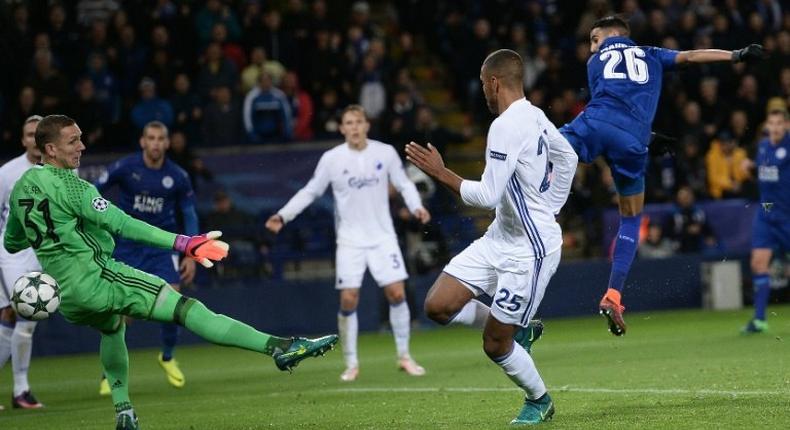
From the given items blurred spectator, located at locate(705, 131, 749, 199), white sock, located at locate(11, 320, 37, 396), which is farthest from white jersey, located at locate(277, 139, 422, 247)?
blurred spectator, located at locate(705, 131, 749, 199)

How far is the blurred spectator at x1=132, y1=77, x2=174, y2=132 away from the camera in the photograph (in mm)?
19234

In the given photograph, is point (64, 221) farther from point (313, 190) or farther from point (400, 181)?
point (400, 181)

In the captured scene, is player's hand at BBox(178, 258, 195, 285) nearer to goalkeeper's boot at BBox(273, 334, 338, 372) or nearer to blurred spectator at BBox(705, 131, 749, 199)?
goalkeeper's boot at BBox(273, 334, 338, 372)

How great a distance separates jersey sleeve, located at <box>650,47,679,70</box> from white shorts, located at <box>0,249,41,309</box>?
18.4 ft

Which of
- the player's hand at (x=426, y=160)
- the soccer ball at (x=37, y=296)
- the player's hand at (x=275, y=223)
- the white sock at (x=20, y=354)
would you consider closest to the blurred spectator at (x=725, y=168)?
the player's hand at (x=275, y=223)

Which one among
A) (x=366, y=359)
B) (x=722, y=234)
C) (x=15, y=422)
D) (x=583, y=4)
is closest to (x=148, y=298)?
(x=15, y=422)

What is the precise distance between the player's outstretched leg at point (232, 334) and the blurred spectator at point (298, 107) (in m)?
11.8

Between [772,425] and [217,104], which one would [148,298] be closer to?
[772,425]

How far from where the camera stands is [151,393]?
12.7m

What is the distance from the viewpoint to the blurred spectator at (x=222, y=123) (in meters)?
19.6

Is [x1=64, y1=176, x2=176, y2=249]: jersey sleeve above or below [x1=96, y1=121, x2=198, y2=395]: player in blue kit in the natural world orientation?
above

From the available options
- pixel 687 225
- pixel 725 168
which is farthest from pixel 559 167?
pixel 725 168

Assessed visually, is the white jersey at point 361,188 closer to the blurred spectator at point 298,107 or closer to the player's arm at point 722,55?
the player's arm at point 722,55

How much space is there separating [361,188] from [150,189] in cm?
207
